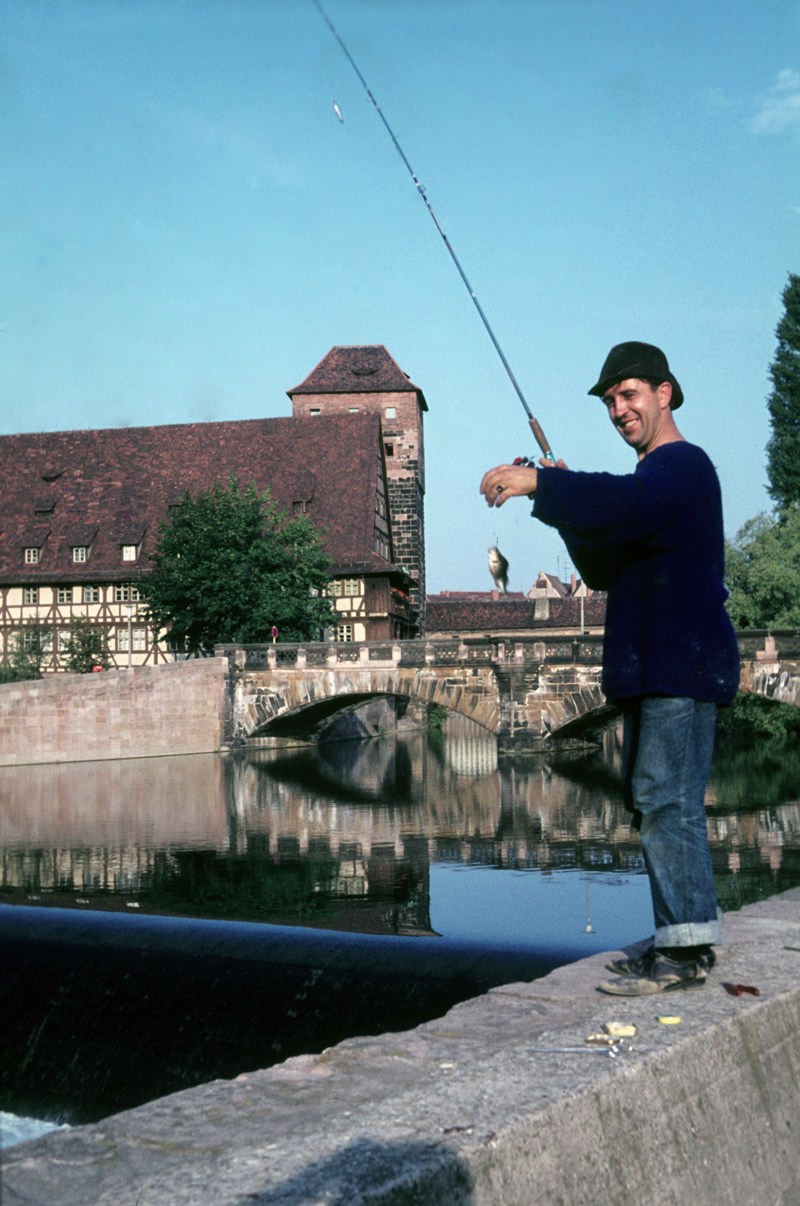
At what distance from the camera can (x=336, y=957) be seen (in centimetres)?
616

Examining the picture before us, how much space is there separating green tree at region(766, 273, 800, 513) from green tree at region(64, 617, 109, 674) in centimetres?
2292

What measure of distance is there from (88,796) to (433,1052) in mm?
16524

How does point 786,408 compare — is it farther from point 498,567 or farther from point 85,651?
point 498,567

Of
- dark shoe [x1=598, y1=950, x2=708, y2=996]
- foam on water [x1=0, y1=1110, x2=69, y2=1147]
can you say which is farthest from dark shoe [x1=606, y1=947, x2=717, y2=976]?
foam on water [x1=0, y1=1110, x2=69, y2=1147]

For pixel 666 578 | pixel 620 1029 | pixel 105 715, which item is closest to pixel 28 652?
pixel 105 715

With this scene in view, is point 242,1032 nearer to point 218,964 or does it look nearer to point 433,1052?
point 218,964

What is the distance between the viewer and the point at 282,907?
827 centimetres

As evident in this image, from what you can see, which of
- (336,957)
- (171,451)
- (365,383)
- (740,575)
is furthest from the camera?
(365,383)

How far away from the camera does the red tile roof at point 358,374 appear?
49.7 metres

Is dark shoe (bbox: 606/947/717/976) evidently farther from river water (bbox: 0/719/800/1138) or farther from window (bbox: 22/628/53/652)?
window (bbox: 22/628/53/652)

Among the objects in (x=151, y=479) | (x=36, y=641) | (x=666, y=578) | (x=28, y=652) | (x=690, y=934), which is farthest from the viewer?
(x=151, y=479)

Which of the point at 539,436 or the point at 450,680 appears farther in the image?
the point at 450,680

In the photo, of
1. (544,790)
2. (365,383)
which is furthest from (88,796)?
(365,383)

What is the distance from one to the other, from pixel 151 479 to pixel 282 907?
3621 centimetres
